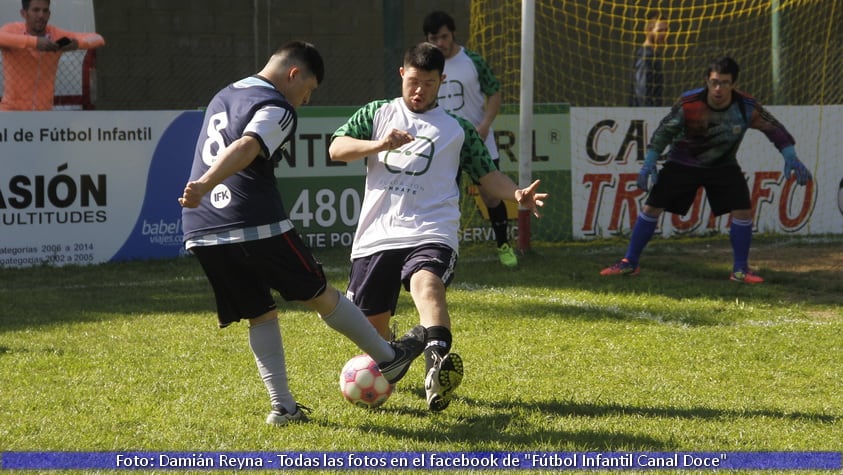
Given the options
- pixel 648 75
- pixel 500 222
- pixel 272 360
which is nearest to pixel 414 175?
pixel 272 360

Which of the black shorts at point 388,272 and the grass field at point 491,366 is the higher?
the black shorts at point 388,272

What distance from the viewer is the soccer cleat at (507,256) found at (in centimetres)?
992

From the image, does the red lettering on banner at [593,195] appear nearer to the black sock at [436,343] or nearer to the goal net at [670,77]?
the goal net at [670,77]

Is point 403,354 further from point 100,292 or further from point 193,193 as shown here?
point 100,292

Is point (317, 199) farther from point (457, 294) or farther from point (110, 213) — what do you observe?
point (457, 294)

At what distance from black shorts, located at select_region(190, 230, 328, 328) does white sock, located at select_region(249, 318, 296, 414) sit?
101 millimetres

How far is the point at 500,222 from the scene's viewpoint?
10070 millimetres

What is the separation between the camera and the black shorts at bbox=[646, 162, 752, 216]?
9141mm

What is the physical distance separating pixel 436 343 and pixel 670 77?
11087 millimetres

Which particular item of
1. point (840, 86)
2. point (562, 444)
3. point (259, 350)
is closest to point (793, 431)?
point (562, 444)

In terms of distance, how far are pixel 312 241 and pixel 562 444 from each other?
6.70m

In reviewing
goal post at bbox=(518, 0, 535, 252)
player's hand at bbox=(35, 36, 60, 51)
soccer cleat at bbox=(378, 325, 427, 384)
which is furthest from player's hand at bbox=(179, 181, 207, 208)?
player's hand at bbox=(35, 36, 60, 51)

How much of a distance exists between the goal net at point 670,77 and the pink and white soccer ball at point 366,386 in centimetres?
629

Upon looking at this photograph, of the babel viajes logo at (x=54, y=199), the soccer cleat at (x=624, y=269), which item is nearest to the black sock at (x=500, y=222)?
the soccer cleat at (x=624, y=269)
